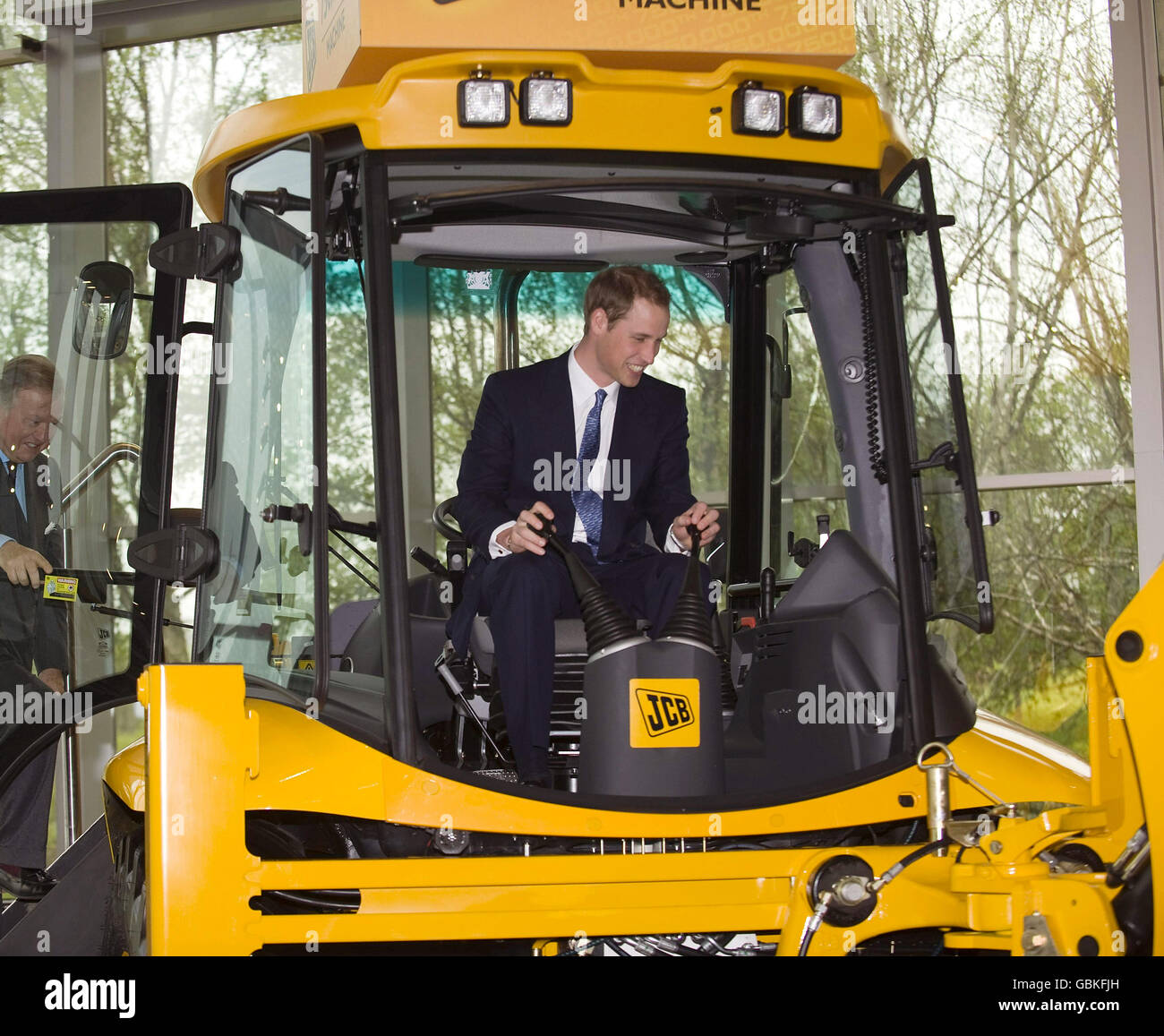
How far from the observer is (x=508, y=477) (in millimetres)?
4086

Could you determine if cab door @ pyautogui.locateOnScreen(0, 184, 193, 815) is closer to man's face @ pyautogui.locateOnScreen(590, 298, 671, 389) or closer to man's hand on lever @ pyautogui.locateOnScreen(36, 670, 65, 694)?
man's hand on lever @ pyautogui.locateOnScreen(36, 670, 65, 694)

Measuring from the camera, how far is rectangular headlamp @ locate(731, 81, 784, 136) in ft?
11.0

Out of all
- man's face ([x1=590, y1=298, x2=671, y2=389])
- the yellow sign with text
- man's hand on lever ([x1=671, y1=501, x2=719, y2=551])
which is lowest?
man's hand on lever ([x1=671, y1=501, x2=719, y2=551])

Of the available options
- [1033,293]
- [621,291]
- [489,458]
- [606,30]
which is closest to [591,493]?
[489,458]

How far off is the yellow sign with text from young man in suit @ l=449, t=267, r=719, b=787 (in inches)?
32.3

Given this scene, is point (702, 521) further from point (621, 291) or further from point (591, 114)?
point (591, 114)

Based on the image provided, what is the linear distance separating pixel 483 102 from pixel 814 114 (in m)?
0.82

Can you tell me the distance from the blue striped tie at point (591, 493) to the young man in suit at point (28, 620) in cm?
161

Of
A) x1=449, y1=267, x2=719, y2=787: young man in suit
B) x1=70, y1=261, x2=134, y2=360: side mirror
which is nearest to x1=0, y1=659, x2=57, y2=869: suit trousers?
x1=70, y1=261, x2=134, y2=360: side mirror

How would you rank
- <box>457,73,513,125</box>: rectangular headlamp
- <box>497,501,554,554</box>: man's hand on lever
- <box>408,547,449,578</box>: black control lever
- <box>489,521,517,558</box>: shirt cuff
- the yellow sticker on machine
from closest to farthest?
<box>457,73,513,125</box>: rectangular headlamp → <box>497,501,554,554</box>: man's hand on lever → <box>489,521,517,558</box>: shirt cuff → the yellow sticker on machine → <box>408,547,449,578</box>: black control lever

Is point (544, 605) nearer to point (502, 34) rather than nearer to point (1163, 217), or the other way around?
point (502, 34)

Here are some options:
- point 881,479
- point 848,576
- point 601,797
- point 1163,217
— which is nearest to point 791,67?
point 881,479

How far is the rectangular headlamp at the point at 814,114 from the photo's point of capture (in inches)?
134

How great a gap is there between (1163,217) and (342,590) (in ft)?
15.5
